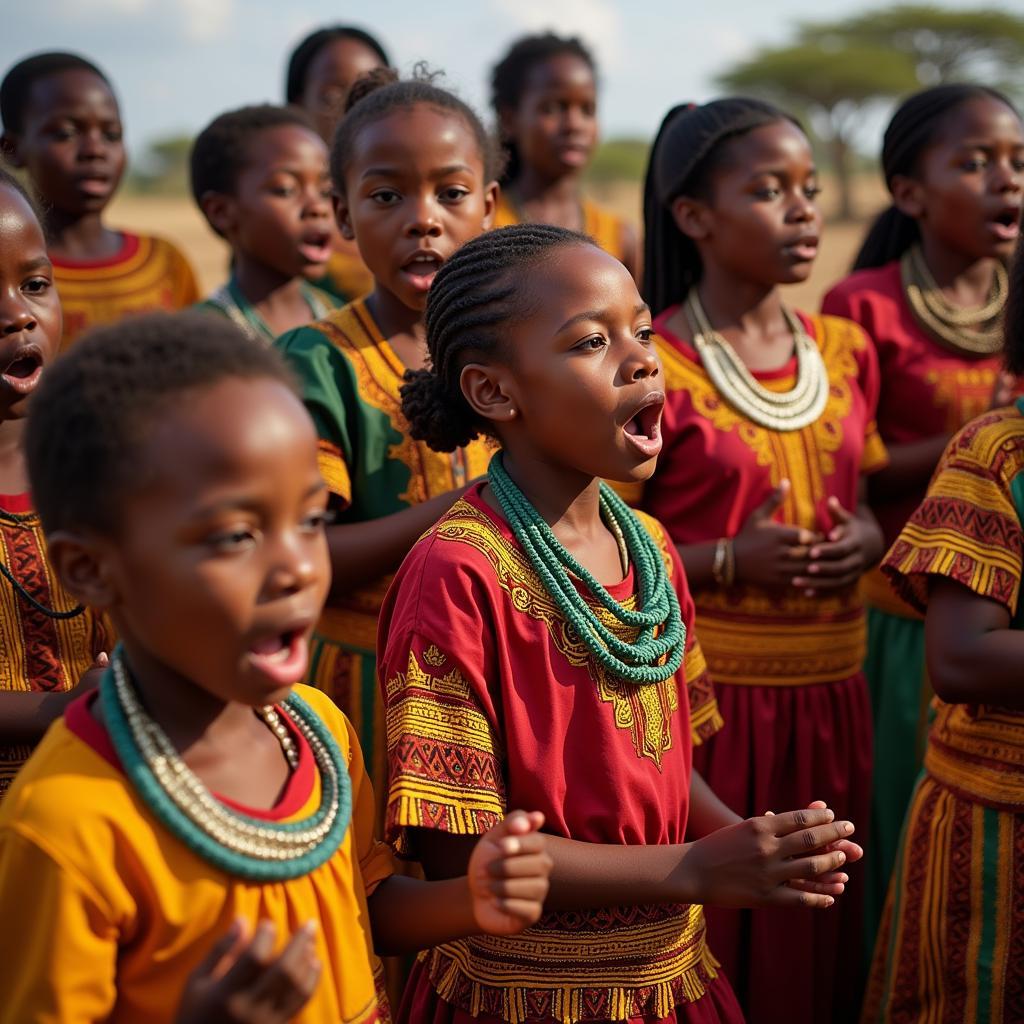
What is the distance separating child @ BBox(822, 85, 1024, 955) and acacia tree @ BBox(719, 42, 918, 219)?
105ft

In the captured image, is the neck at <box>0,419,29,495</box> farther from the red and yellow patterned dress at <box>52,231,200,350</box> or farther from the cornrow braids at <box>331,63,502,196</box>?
the red and yellow patterned dress at <box>52,231,200,350</box>

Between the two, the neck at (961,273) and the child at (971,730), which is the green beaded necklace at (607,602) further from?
the neck at (961,273)

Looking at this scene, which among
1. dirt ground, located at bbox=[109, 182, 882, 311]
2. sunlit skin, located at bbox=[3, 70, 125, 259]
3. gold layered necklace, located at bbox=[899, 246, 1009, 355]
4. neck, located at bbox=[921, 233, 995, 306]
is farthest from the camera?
dirt ground, located at bbox=[109, 182, 882, 311]

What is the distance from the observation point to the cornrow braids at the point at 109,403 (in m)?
1.75

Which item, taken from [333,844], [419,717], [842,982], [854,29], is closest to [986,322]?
[842,982]

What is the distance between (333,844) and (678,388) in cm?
210

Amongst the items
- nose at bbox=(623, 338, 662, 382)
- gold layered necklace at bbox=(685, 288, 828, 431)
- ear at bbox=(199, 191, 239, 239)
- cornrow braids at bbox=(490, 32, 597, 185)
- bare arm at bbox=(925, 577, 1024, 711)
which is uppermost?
cornrow braids at bbox=(490, 32, 597, 185)

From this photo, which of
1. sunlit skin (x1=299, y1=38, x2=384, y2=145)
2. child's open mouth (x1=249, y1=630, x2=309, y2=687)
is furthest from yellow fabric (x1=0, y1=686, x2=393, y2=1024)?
sunlit skin (x1=299, y1=38, x2=384, y2=145)

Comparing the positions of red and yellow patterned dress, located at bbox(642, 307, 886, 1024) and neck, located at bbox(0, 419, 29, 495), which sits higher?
neck, located at bbox(0, 419, 29, 495)

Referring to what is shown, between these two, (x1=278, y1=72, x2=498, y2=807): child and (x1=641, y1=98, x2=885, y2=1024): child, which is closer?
(x1=278, y1=72, x2=498, y2=807): child

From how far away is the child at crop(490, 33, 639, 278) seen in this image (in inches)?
251

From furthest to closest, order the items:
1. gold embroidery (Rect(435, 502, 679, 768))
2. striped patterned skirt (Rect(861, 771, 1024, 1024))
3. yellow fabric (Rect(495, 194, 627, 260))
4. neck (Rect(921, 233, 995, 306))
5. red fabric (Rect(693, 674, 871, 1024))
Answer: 1. yellow fabric (Rect(495, 194, 627, 260))
2. neck (Rect(921, 233, 995, 306))
3. red fabric (Rect(693, 674, 871, 1024))
4. striped patterned skirt (Rect(861, 771, 1024, 1024))
5. gold embroidery (Rect(435, 502, 679, 768))

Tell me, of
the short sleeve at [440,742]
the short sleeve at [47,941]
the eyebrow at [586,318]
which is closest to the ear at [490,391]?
the eyebrow at [586,318]

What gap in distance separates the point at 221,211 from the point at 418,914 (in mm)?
3687
